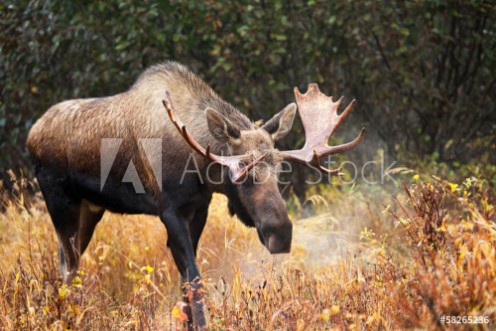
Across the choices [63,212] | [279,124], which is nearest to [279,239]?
[279,124]

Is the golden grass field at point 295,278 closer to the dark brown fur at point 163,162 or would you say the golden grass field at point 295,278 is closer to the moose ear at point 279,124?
the dark brown fur at point 163,162

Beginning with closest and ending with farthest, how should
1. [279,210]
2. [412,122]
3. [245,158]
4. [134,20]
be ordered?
[279,210] → [245,158] → [134,20] → [412,122]

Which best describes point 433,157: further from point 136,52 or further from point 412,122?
point 136,52

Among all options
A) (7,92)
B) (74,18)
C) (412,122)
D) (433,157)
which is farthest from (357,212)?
(7,92)

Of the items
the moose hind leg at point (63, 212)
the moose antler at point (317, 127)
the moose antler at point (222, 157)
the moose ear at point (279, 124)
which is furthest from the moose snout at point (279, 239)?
the moose hind leg at point (63, 212)

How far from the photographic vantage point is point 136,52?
8.26 m

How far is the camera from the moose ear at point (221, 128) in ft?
16.6

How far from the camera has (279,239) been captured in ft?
14.9

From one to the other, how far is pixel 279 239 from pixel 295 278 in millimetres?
934

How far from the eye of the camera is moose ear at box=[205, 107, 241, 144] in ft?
16.6

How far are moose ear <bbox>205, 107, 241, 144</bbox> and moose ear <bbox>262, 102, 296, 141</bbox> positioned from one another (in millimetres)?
301

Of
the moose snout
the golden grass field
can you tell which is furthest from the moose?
the golden grass field

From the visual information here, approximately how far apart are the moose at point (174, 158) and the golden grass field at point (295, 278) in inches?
11.2

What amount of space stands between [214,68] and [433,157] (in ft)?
8.11
